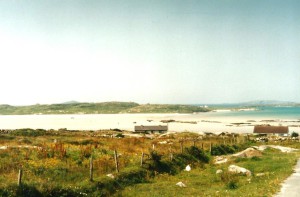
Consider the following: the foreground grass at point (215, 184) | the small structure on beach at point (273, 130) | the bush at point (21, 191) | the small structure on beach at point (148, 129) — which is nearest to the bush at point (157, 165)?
the foreground grass at point (215, 184)

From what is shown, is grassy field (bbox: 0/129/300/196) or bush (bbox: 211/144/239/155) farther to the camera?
bush (bbox: 211/144/239/155)

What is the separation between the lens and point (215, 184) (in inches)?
963

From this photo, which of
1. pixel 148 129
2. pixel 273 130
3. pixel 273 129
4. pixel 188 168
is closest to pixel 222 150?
pixel 188 168

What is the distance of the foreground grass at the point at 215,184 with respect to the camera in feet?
66.3

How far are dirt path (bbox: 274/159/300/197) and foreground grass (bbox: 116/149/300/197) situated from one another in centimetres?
38

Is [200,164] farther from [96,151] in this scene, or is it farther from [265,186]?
[265,186]

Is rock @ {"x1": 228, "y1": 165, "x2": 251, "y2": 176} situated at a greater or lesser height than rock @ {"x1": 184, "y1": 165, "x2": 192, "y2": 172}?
greater

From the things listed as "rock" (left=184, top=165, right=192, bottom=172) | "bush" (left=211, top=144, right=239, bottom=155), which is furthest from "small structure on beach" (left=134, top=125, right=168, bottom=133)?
"rock" (left=184, top=165, right=192, bottom=172)

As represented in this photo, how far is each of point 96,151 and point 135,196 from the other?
13388mm

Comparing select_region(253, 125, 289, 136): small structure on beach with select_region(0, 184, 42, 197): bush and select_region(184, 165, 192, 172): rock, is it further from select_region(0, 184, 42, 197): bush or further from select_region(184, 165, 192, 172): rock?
select_region(0, 184, 42, 197): bush

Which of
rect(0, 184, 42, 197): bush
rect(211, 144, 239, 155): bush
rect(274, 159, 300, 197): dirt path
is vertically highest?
rect(0, 184, 42, 197): bush

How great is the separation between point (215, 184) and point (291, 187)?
19.4 feet

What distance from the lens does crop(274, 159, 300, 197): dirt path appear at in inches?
707

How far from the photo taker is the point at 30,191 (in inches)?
658
